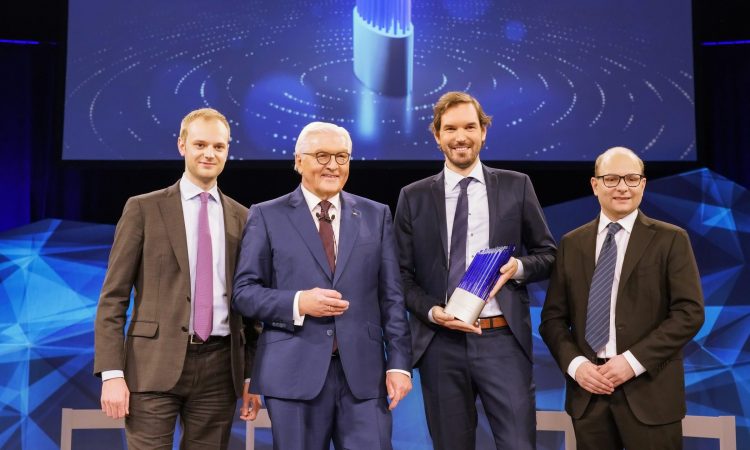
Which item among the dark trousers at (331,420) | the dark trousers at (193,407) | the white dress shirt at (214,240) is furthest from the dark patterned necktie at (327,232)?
the dark trousers at (193,407)

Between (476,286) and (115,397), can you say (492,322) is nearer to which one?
(476,286)

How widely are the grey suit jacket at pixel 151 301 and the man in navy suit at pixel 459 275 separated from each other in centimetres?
70

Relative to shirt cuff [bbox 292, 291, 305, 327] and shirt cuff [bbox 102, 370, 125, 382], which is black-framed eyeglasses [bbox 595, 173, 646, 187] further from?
shirt cuff [bbox 102, 370, 125, 382]

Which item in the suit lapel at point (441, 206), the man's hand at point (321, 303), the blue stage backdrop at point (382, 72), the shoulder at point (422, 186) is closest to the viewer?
the man's hand at point (321, 303)

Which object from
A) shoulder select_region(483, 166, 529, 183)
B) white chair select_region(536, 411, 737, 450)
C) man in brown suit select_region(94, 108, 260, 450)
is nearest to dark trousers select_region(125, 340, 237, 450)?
man in brown suit select_region(94, 108, 260, 450)

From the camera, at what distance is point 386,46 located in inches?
195

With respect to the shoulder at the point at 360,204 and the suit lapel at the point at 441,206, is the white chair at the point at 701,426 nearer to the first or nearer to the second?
the suit lapel at the point at 441,206

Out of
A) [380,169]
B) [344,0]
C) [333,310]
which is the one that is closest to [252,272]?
[333,310]

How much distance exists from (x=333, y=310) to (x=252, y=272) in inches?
13.1

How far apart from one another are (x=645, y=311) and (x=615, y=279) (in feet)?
0.52

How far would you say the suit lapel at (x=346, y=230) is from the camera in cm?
239

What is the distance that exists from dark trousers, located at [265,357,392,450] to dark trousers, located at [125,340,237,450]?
0.33 meters

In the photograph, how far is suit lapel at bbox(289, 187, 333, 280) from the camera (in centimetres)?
239

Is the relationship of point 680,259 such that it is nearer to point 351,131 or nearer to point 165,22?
point 351,131
